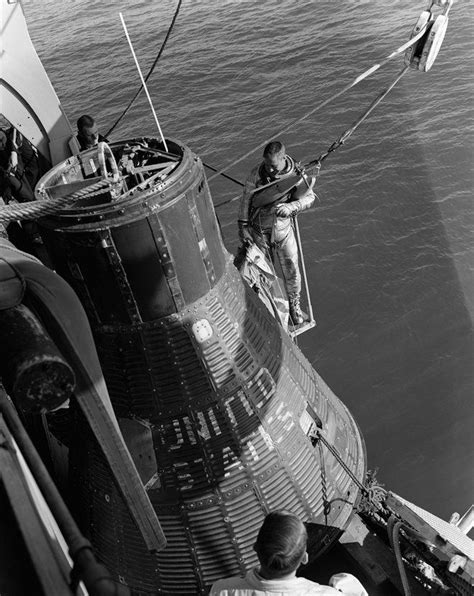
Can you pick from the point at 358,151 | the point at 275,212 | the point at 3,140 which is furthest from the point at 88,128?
the point at 358,151

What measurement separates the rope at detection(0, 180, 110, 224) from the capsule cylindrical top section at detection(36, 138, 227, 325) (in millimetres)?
37

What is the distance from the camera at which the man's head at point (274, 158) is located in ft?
26.1

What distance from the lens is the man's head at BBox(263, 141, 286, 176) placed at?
7953 mm

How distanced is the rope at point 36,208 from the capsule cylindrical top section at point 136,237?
0.12 feet

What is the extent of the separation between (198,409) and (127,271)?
4.50 ft

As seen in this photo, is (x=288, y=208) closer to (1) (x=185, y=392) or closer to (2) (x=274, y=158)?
(2) (x=274, y=158)

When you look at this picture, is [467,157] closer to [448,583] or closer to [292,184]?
[292,184]

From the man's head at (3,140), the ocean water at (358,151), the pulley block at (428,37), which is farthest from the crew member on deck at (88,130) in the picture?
the man's head at (3,140)

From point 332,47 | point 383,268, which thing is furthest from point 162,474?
point 332,47

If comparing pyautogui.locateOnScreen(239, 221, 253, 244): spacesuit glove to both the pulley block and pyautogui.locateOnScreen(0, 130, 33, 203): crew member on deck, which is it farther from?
pyautogui.locateOnScreen(0, 130, 33, 203): crew member on deck

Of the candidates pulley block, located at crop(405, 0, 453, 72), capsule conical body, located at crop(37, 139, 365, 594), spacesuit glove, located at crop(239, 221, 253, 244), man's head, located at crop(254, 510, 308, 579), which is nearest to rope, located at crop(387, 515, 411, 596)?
capsule conical body, located at crop(37, 139, 365, 594)

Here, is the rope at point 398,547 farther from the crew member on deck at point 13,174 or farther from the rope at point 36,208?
the crew member on deck at point 13,174

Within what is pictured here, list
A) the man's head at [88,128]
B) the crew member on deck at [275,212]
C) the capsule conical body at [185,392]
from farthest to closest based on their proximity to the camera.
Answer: the man's head at [88,128]
the crew member on deck at [275,212]
the capsule conical body at [185,392]

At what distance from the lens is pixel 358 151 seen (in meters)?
20.0
